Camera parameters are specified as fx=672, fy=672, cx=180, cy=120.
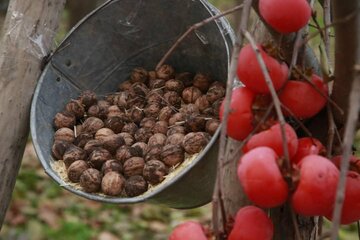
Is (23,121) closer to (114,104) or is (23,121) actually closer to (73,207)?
(114,104)

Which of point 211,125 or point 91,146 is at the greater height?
point 211,125

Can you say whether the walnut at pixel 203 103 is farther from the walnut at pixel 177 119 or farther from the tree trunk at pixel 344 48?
the tree trunk at pixel 344 48

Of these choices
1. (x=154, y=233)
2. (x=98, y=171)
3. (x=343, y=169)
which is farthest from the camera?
(x=154, y=233)

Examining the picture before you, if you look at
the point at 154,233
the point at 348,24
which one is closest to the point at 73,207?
the point at 154,233

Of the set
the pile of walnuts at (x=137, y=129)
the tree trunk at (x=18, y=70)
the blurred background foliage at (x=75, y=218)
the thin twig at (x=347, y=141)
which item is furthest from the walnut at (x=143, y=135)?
the blurred background foliage at (x=75, y=218)

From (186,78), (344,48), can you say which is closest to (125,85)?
(186,78)

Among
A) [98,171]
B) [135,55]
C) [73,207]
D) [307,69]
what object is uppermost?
[307,69]

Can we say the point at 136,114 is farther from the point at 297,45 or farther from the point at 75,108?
the point at 297,45
